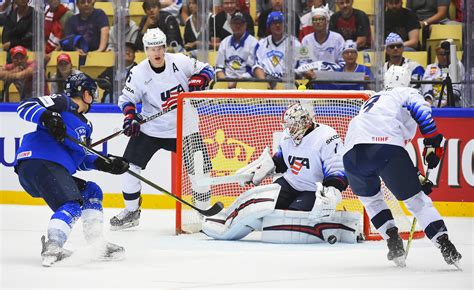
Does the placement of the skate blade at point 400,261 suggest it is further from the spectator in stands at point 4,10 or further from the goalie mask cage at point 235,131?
the spectator in stands at point 4,10

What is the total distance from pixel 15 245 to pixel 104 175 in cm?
237

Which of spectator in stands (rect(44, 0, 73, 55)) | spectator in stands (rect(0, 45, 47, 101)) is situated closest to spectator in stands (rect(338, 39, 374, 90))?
spectator in stands (rect(44, 0, 73, 55))

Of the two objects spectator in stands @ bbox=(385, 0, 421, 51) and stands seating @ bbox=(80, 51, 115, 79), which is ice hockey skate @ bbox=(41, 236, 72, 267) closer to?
stands seating @ bbox=(80, 51, 115, 79)

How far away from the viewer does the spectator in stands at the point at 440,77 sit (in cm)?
992

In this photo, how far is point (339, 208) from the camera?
29.5ft

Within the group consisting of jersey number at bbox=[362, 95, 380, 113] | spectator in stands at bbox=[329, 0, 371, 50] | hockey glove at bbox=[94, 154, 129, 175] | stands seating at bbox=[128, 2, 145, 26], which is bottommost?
hockey glove at bbox=[94, 154, 129, 175]

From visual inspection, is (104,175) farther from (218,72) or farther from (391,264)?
(391,264)

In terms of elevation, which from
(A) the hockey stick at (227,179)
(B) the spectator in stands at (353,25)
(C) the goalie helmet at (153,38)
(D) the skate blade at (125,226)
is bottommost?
(D) the skate blade at (125,226)

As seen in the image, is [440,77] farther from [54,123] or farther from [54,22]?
[54,123]

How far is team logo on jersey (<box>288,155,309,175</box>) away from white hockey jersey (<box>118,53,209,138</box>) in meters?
1.20

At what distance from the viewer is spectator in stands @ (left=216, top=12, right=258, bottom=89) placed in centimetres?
1041

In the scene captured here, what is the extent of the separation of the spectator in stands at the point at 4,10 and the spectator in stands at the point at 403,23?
330 centimetres

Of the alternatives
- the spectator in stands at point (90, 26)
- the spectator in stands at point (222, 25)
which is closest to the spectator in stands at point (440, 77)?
the spectator in stands at point (222, 25)

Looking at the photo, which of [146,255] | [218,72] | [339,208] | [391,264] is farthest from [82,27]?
[391,264]
